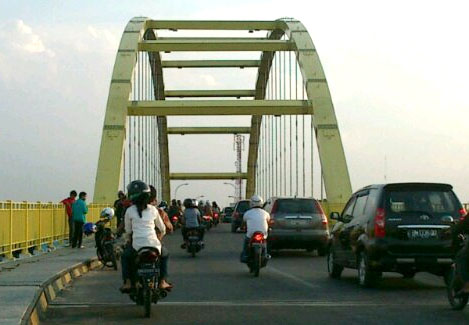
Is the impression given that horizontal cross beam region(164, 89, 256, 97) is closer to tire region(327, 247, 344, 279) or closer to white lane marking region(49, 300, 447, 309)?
tire region(327, 247, 344, 279)

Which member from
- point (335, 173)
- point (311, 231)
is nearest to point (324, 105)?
point (335, 173)

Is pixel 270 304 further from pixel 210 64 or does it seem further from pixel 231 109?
pixel 210 64

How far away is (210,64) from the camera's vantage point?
60.6 metres

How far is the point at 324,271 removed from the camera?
1984cm

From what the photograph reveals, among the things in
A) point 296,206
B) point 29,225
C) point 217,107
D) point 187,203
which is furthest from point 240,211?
point 29,225

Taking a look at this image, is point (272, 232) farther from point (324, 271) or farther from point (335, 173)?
point (335, 173)

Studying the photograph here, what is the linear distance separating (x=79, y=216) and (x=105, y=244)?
6568mm

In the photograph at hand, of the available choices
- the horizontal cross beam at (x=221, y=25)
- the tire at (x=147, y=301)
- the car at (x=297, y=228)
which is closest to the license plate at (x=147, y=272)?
the tire at (x=147, y=301)

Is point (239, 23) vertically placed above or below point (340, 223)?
above

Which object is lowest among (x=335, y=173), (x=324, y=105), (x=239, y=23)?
(x=335, y=173)

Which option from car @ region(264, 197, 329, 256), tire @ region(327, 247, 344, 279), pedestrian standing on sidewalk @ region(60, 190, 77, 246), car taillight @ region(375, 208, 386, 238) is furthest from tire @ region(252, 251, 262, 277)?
pedestrian standing on sidewalk @ region(60, 190, 77, 246)

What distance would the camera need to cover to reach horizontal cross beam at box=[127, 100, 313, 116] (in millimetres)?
43250

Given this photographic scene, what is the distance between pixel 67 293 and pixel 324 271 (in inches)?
263

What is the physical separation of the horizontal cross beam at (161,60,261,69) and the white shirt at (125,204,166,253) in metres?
48.4
